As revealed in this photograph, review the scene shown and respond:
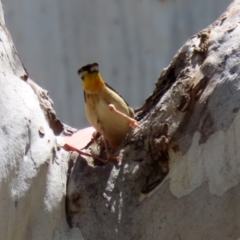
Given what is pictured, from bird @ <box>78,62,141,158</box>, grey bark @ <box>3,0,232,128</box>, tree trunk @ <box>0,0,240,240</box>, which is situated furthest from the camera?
grey bark @ <box>3,0,232,128</box>

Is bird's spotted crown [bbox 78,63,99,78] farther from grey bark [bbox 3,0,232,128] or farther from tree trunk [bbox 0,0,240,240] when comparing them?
grey bark [bbox 3,0,232,128]

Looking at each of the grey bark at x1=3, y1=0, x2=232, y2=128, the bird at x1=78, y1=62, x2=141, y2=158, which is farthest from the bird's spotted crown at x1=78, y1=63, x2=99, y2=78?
the grey bark at x1=3, y1=0, x2=232, y2=128

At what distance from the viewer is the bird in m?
0.94

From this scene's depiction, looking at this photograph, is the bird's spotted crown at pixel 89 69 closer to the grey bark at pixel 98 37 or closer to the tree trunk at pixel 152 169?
the tree trunk at pixel 152 169

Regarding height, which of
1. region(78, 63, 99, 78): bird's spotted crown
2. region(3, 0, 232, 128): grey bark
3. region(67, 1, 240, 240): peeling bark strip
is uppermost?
region(3, 0, 232, 128): grey bark

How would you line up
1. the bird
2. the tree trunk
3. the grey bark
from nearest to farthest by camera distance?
the tree trunk → the bird → the grey bark

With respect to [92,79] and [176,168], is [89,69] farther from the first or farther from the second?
[176,168]

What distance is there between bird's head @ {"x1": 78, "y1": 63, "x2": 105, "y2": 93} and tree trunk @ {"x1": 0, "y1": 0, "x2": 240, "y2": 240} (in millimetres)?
119

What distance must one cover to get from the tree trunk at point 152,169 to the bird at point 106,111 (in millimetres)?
52

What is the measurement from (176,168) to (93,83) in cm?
24

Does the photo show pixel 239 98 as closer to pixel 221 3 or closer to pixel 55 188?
pixel 55 188

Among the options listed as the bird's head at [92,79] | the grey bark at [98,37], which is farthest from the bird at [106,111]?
the grey bark at [98,37]

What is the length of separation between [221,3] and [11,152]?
173 cm

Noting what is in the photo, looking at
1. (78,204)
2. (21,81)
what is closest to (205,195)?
(78,204)
